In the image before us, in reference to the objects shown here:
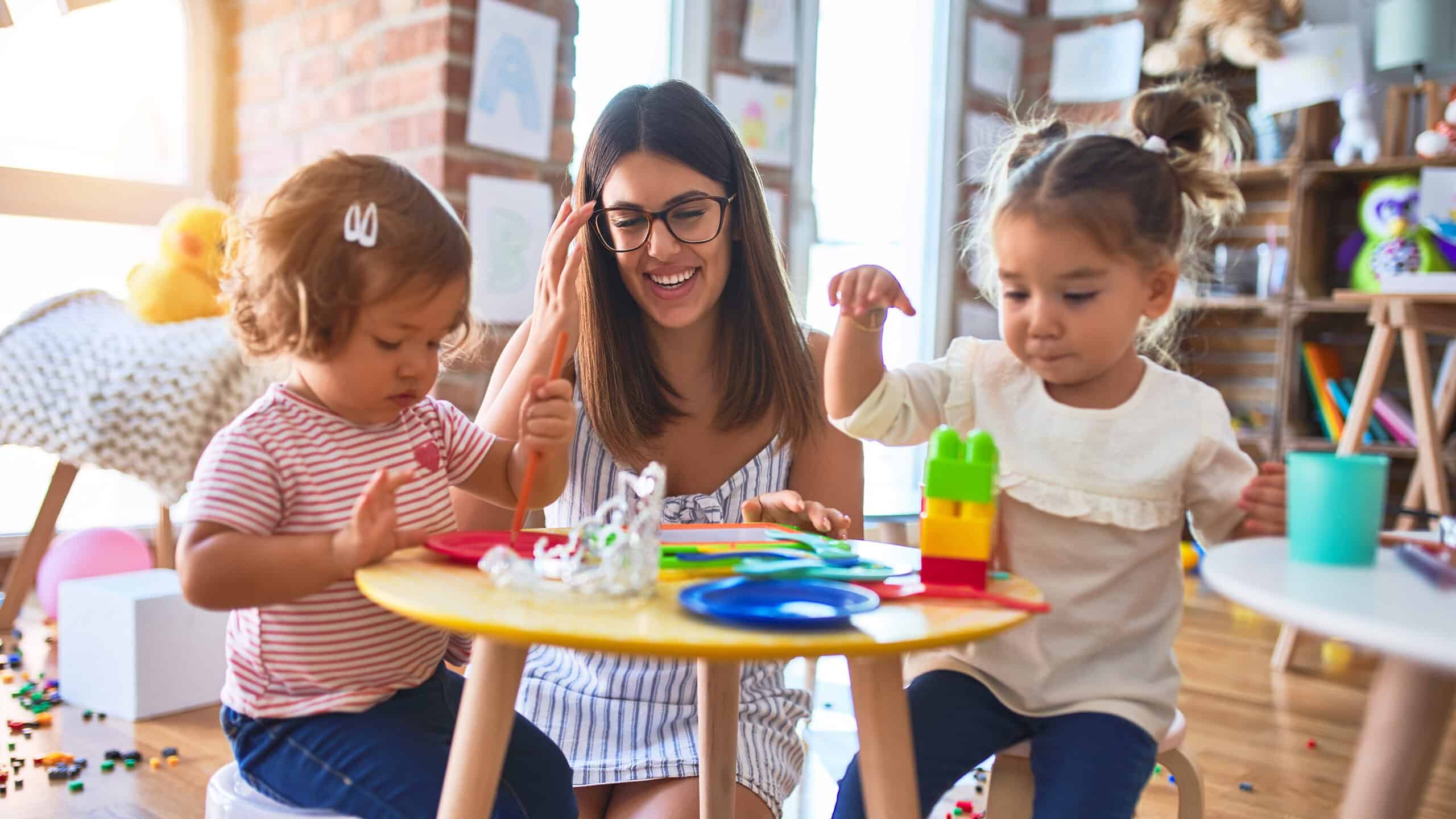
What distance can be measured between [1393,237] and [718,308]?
2996 mm

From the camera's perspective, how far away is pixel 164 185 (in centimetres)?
281

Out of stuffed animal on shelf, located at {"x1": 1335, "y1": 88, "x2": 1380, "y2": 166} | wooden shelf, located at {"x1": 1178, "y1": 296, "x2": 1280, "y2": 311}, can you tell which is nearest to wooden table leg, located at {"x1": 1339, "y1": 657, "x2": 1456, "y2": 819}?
wooden shelf, located at {"x1": 1178, "y1": 296, "x2": 1280, "y2": 311}

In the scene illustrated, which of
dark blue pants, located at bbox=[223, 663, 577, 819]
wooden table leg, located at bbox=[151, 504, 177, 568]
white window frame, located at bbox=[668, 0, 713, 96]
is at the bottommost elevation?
wooden table leg, located at bbox=[151, 504, 177, 568]

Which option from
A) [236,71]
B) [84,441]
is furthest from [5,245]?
[84,441]

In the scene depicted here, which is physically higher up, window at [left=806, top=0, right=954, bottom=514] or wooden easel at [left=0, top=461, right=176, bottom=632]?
window at [left=806, top=0, right=954, bottom=514]

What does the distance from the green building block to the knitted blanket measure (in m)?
1.54

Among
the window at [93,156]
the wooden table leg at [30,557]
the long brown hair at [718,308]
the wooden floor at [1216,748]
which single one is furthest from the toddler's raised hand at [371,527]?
the window at [93,156]

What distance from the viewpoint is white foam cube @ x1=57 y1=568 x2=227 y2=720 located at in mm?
1974

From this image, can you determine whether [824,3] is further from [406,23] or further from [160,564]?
[160,564]

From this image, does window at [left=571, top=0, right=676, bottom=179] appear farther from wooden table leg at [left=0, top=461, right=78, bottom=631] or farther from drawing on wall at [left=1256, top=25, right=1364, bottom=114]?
drawing on wall at [left=1256, top=25, right=1364, bottom=114]

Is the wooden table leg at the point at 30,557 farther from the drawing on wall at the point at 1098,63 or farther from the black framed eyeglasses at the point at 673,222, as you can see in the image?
the drawing on wall at the point at 1098,63

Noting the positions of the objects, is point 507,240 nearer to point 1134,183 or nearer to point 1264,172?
point 1134,183

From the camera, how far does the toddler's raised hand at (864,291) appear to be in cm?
105

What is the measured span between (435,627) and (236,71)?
234 cm
